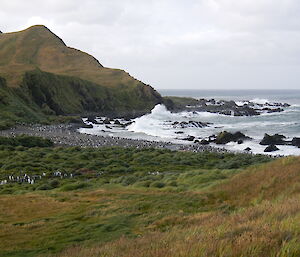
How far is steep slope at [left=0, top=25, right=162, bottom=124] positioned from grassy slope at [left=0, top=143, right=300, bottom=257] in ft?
266

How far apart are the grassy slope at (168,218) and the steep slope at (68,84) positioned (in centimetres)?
8095

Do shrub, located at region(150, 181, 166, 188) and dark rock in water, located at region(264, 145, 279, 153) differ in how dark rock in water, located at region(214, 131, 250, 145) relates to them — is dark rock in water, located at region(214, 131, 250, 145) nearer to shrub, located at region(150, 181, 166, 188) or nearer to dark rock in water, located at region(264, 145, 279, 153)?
dark rock in water, located at region(264, 145, 279, 153)

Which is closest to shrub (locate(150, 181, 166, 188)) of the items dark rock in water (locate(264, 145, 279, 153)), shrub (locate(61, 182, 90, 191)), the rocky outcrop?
shrub (locate(61, 182, 90, 191))

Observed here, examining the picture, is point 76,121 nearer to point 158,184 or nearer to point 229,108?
point 229,108

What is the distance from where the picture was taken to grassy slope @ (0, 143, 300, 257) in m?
5.75

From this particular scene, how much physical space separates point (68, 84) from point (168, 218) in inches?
4548

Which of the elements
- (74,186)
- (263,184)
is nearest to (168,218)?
(263,184)

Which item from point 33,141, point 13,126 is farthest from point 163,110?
point 33,141

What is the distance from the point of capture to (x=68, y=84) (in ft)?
403

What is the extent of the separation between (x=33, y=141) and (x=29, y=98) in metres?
54.2

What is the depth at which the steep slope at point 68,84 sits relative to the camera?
10606cm


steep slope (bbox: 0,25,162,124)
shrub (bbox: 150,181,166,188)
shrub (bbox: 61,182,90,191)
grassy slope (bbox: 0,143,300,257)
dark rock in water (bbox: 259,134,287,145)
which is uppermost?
steep slope (bbox: 0,25,162,124)

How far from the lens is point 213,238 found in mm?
5898

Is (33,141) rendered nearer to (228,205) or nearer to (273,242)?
(228,205)
